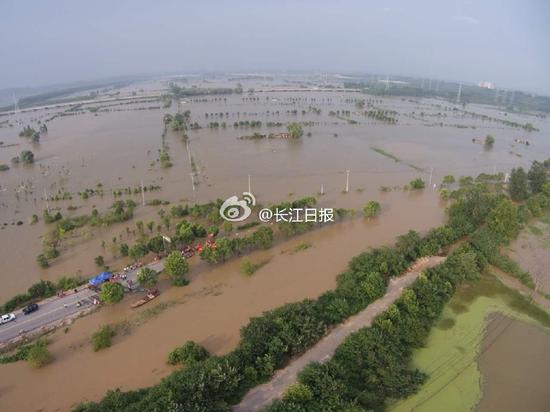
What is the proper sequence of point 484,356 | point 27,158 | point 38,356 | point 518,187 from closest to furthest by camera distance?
point 38,356, point 484,356, point 518,187, point 27,158

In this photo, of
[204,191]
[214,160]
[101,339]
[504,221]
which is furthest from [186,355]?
[214,160]

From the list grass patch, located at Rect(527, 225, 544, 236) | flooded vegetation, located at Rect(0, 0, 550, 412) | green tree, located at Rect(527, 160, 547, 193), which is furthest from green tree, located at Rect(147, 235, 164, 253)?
green tree, located at Rect(527, 160, 547, 193)

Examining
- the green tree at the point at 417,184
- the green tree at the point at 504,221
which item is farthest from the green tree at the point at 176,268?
the green tree at the point at 417,184

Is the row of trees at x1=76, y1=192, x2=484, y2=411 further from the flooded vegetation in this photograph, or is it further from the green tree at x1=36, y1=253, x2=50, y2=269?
the green tree at x1=36, y1=253, x2=50, y2=269

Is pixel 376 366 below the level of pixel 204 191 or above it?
below

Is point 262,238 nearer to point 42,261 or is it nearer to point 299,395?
point 299,395

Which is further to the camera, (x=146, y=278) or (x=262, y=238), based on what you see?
(x=262, y=238)

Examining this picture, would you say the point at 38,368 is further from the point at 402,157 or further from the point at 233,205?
the point at 402,157

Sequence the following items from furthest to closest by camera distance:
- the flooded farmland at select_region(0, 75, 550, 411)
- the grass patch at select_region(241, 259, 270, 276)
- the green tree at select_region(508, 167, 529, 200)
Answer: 1. the green tree at select_region(508, 167, 529, 200)
2. the grass patch at select_region(241, 259, 270, 276)
3. the flooded farmland at select_region(0, 75, 550, 411)
